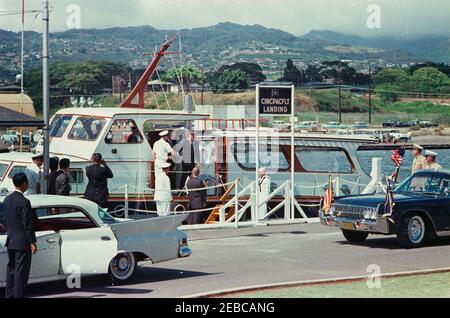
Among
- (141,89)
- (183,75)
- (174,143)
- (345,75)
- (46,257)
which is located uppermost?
(345,75)

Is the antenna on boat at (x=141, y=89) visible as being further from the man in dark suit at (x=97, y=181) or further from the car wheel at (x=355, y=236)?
the car wheel at (x=355, y=236)

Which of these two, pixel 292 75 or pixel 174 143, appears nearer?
pixel 174 143

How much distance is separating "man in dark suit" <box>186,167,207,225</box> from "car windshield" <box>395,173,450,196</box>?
5.79 m

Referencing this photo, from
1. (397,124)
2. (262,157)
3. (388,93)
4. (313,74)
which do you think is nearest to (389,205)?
(262,157)

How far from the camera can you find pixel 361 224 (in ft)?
60.6

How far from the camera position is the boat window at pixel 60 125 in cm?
2693

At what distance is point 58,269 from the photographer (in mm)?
13664

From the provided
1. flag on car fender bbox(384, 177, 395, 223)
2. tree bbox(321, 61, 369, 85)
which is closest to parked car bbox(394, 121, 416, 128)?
tree bbox(321, 61, 369, 85)

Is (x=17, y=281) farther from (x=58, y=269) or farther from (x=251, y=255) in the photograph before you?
(x=251, y=255)

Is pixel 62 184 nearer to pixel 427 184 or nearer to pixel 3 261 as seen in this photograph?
pixel 3 261

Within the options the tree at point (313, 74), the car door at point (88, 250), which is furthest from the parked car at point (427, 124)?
the car door at point (88, 250)

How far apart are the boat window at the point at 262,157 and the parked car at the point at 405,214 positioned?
7.97 metres

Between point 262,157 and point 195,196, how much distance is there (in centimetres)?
410

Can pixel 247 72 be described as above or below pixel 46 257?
above
